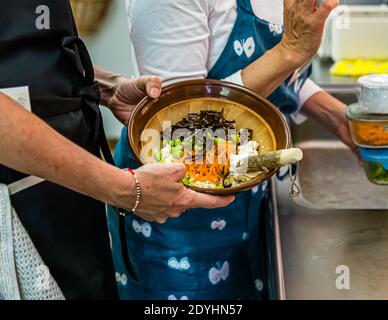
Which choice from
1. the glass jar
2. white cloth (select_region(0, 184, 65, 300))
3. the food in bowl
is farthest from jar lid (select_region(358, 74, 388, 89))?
white cloth (select_region(0, 184, 65, 300))

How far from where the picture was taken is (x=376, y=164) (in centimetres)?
141

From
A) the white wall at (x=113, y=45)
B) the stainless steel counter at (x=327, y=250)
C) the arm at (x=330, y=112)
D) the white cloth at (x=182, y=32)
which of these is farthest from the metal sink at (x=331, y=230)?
the white wall at (x=113, y=45)

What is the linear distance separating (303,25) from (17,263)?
68 centimetres

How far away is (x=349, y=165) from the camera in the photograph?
6.06ft

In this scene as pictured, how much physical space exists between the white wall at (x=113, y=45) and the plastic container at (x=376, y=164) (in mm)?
2263

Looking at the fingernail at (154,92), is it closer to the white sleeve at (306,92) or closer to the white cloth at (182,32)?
the white cloth at (182,32)

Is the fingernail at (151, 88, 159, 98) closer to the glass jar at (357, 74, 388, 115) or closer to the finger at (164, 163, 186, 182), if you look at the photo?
the finger at (164, 163, 186, 182)

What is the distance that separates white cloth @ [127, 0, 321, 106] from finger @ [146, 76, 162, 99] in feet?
0.15

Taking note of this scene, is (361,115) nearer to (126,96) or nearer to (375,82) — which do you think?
(375,82)

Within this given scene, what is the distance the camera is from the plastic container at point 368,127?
1.34 meters

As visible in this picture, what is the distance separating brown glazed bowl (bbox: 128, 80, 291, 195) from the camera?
49.8 inches

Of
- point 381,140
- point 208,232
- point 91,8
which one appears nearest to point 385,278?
point 381,140
